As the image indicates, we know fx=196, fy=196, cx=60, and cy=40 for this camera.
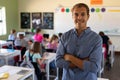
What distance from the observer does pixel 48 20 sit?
9445mm

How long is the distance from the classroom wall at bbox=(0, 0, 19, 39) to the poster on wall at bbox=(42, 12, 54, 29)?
4.92 feet

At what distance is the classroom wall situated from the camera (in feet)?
30.0

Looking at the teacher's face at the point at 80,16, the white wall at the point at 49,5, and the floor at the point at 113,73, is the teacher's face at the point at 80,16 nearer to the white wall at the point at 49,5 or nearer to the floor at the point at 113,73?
the floor at the point at 113,73

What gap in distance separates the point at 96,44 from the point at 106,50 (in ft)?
15.8

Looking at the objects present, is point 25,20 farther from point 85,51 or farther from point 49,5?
point 85,51

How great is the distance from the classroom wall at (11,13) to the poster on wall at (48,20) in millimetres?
1499

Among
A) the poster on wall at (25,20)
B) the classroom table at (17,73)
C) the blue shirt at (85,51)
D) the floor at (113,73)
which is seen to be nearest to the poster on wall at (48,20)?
the poster on wall at (25,20)

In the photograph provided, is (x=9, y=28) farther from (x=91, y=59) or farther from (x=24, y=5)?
(x=91, y=59)

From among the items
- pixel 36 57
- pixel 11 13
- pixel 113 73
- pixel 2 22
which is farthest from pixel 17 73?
pixel 11 13

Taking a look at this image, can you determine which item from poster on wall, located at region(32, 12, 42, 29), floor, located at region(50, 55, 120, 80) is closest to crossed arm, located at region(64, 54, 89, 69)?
floor, located at region(50, 55, 120, 80)

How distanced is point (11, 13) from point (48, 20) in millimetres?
1843

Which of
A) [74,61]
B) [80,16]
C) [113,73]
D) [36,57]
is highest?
[80,16]

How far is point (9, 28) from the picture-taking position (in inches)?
371

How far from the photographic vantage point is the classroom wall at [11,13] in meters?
9.14
